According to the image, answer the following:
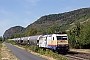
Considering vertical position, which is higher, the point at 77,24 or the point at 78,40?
the point at 77,24

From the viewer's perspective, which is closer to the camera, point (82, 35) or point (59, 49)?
point (59, 49)

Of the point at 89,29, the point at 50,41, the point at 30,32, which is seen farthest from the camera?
the point at 30,32

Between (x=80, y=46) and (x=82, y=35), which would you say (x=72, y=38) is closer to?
(x=80, y=46)

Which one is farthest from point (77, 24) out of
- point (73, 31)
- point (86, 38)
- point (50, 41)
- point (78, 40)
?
point (50, 41)

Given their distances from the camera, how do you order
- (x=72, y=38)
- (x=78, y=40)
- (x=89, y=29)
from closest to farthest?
(x=89, y=29)
(x=78, y=40)
(x=72, y=38)

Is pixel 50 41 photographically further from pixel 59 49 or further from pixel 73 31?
pixel 73 31

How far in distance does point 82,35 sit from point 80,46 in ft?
16.1

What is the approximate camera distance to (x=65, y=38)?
121 ft

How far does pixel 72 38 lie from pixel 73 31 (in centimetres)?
195

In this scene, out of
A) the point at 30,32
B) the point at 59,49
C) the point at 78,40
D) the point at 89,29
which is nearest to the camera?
the point at 59,49

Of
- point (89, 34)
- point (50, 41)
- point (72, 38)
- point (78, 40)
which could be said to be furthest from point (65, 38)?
point (72, 38)

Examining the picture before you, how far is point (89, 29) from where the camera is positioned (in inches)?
1802

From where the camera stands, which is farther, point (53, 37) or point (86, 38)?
point (86, 38)

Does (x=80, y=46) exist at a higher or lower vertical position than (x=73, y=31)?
lower
